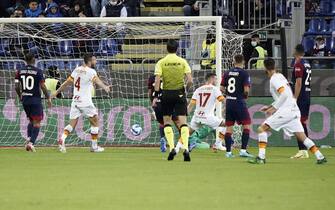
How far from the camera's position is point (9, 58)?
25.7 m

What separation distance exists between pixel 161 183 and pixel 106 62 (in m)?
12.0

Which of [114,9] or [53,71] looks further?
[114,9]

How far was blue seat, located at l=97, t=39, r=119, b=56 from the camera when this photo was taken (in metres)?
25.5

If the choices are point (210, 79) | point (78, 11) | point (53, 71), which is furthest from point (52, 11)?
point (210, 79)

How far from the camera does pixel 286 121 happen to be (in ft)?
57.7

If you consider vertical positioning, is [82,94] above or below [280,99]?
below

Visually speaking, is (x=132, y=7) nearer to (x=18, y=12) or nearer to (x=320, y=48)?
(x=18, y=12)

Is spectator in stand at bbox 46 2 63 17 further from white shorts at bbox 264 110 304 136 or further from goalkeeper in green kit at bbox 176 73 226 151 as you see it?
white shorts at bbox 264 110 304 136

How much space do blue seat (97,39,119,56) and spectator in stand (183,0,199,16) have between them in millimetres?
4393

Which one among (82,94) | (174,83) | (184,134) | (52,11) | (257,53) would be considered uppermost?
(52,11)

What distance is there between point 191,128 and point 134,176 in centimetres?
669

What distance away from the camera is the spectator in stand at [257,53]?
26.1 meters

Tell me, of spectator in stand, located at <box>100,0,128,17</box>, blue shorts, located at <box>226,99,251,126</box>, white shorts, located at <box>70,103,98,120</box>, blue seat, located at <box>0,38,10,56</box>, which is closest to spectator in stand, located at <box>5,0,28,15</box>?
spectator in stand, located at <box>100,0,128,17</box>

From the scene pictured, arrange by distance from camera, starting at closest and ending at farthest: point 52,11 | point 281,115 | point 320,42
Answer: point 281,115 → point 320,42 → point 52,11
